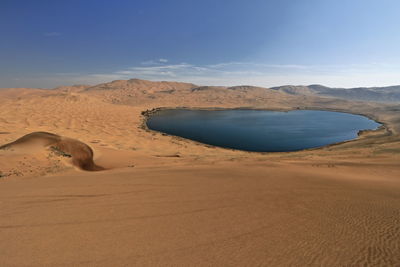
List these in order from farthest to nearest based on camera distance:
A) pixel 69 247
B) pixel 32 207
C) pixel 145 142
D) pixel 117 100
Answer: pixel 117 100
pixel 145 142
pixel 32 207
pixel 69 247

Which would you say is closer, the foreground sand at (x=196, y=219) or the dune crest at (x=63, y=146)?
the foreground sand at (x=196, y=219)

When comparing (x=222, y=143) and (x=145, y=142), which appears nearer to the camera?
(x=145, y=142)

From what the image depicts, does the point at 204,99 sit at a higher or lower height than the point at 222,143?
higher

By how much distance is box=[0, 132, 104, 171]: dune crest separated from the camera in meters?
13.6

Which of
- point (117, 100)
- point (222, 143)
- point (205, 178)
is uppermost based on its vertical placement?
point (117, 100)

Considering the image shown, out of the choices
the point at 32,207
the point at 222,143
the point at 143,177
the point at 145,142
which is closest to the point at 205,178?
the point at 143,177

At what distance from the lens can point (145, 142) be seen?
30297 millimetres

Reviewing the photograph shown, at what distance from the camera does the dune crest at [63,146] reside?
1360 cm

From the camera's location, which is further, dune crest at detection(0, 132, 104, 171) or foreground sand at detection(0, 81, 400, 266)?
dune crest at detection(0, 132, 104, 171)

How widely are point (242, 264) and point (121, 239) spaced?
2.74 metres

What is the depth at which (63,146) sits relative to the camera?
14.6m

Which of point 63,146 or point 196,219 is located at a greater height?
point 63,146

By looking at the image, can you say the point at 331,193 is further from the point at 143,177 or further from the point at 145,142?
the point at 145,142

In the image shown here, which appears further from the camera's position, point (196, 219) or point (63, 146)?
point (63, 146)
